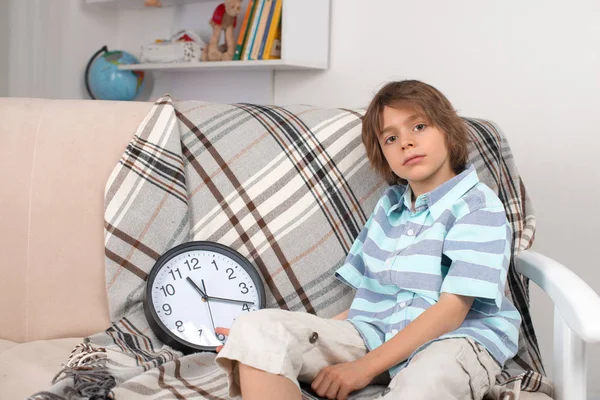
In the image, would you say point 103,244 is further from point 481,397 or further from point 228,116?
point 481,397

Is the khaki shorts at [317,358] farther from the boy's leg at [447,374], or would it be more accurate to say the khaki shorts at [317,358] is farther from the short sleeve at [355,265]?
the short sleeve at [355,265]

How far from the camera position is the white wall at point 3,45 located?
2.73 metres

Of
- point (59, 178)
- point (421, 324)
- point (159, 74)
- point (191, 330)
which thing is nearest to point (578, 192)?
point (421, 324)

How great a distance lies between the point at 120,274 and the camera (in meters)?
1.37

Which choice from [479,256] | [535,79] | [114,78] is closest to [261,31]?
[114,78]

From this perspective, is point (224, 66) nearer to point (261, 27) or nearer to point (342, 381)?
point (261, 27)

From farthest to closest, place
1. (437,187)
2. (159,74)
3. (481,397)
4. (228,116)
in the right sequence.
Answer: (159,74), (228,116), (437,187), (481,397)

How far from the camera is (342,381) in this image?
1.11 m

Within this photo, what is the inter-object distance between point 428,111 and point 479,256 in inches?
11.4

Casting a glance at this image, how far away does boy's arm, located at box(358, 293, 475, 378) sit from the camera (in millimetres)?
1118

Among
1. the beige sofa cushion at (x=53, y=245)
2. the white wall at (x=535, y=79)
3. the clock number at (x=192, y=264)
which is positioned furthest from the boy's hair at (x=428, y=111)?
the white wall at (x=535, y=79)

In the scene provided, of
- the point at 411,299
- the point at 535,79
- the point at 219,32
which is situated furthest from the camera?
the point at 219,32

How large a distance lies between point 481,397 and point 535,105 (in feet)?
3.65

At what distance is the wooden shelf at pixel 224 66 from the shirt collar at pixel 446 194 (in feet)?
3.55
